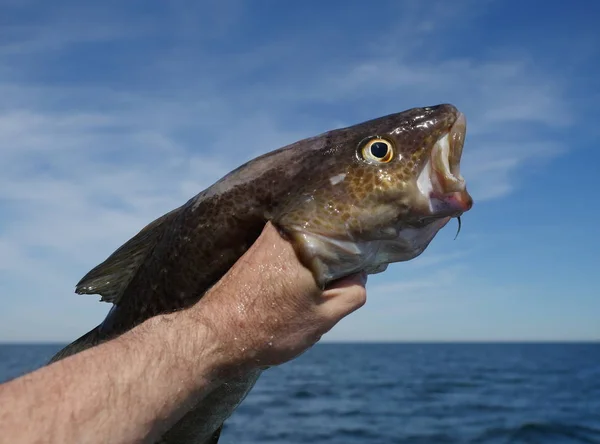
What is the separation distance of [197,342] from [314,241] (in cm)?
73

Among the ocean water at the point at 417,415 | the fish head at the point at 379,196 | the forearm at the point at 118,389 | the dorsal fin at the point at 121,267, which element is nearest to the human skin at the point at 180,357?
the forearm at the point at 118,389

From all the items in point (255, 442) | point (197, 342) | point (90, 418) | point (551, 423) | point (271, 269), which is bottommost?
point (551, 423)

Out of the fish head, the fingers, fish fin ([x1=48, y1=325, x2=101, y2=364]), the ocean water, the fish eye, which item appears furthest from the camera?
the ocean water

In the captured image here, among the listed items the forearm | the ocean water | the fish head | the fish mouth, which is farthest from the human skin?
the ocean water

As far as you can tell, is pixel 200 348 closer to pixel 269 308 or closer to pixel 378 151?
pixel 269 308

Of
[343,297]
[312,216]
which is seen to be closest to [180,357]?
[343,297]

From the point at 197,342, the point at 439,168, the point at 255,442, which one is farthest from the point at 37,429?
the point at 255,442

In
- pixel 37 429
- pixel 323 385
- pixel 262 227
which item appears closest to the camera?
pixel 37 429

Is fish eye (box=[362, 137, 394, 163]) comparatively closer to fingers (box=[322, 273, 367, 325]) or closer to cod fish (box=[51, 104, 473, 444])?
cod fish (box=[51, 104, 473, 444])

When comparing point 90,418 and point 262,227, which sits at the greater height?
point 262,227

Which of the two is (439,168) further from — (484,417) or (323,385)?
(323,385)

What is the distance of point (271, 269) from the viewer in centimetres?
278

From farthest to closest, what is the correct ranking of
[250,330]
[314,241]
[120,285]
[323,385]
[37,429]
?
[323,385]
[120,285]
[314,241]
[250,330]
[37,429]

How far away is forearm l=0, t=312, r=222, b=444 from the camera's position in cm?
214
